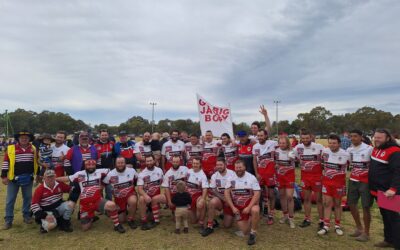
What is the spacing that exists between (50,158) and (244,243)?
473 centimetres

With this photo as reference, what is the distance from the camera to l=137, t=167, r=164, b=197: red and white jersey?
20.1ft

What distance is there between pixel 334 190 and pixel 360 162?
0.72 m

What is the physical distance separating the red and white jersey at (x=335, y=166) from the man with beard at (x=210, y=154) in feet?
8.48

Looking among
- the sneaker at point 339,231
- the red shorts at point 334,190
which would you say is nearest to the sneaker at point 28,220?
the red shorts at point 334,190

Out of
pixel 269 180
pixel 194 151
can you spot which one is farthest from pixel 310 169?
pixel 194 151

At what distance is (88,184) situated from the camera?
5828mm

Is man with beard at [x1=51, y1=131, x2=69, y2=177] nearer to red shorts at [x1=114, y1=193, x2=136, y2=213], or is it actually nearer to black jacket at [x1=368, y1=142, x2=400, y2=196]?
red shorts at [x1=114, y1=193, x2=136, y2=213]

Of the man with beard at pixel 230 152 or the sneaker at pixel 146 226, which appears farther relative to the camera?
the man with beard at pixel 230 152

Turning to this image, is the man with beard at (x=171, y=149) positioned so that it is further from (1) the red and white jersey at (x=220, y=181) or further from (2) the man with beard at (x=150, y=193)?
(1) the red and white jersey at (x=220, y=181)

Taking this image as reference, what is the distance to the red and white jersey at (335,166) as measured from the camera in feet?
17.6

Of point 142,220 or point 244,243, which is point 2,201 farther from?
point 244,243

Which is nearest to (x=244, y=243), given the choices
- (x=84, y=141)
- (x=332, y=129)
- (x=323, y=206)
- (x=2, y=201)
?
(x=323, y=206)

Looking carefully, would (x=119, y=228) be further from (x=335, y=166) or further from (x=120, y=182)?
(x=335, y=166)

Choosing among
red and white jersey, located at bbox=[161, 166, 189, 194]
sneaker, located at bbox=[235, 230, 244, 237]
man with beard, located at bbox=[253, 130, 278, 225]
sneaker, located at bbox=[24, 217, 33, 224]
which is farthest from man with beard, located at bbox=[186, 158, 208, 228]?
sneaker, located at bbox=[24, 217, 33, 224]
